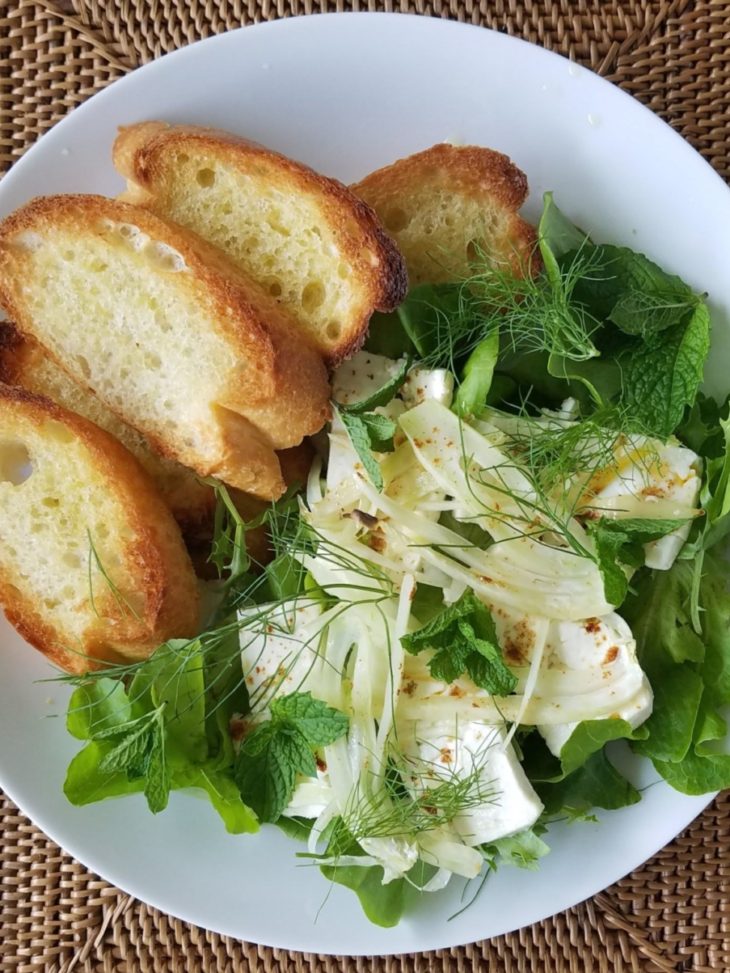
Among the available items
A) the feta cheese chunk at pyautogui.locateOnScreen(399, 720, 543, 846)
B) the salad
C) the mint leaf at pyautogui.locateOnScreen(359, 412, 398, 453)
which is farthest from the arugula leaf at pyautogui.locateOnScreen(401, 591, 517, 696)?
the mint leaf at pyautogui.locateOnScreen(359, 412, 398, 453)

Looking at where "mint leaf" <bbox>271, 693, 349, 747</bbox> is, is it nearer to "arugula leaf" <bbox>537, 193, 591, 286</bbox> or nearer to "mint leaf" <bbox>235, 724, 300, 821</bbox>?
"mint leaf" <bbox>235, 724, 300, 821</bbox>

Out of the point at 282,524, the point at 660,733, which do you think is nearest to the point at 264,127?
the point at 282,524

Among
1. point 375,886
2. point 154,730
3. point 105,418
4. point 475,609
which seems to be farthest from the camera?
point 105,418

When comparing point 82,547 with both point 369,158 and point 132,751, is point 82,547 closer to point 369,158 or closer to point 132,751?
point 132,751

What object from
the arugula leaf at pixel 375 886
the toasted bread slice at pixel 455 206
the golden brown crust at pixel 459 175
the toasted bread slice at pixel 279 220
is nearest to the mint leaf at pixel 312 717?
the arugula leaf at pixel 375 886

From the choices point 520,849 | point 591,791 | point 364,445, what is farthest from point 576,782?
point 364,445

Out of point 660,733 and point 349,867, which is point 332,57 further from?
point 349,867
